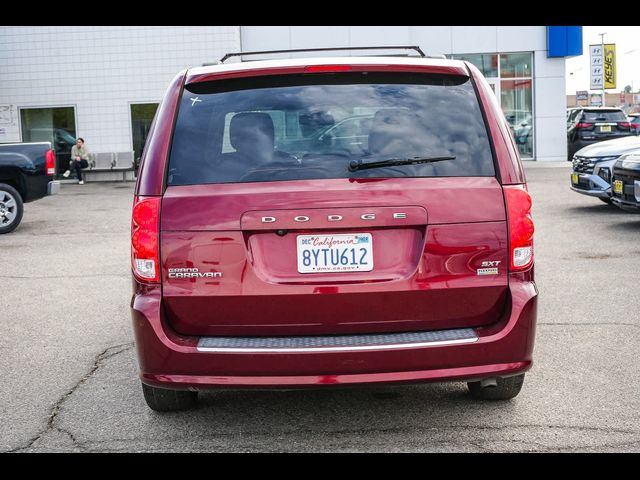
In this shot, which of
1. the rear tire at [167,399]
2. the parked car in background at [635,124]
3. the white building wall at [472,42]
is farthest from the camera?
the white building wall at [472,42]

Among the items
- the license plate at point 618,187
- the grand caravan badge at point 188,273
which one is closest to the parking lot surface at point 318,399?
the grand caravan badge at point 188,273

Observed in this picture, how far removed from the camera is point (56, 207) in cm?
1823

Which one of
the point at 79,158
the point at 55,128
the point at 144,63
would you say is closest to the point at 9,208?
the point at 79,158

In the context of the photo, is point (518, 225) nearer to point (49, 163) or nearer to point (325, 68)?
point (325, 68)

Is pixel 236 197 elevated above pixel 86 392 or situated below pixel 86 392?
above

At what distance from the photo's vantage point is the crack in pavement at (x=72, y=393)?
4.09 meters

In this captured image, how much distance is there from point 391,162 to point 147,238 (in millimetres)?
1126

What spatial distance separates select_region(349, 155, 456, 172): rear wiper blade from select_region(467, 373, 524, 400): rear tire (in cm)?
131

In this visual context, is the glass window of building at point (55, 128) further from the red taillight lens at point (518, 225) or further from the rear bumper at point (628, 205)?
the red taillight lens at point (518, 225)

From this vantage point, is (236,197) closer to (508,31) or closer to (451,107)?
(451,107)

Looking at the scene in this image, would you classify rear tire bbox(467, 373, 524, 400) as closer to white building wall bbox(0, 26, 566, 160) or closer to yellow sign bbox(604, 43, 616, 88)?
white building wall bbox(0, 26, 566, 160)

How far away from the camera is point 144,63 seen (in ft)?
89.5
